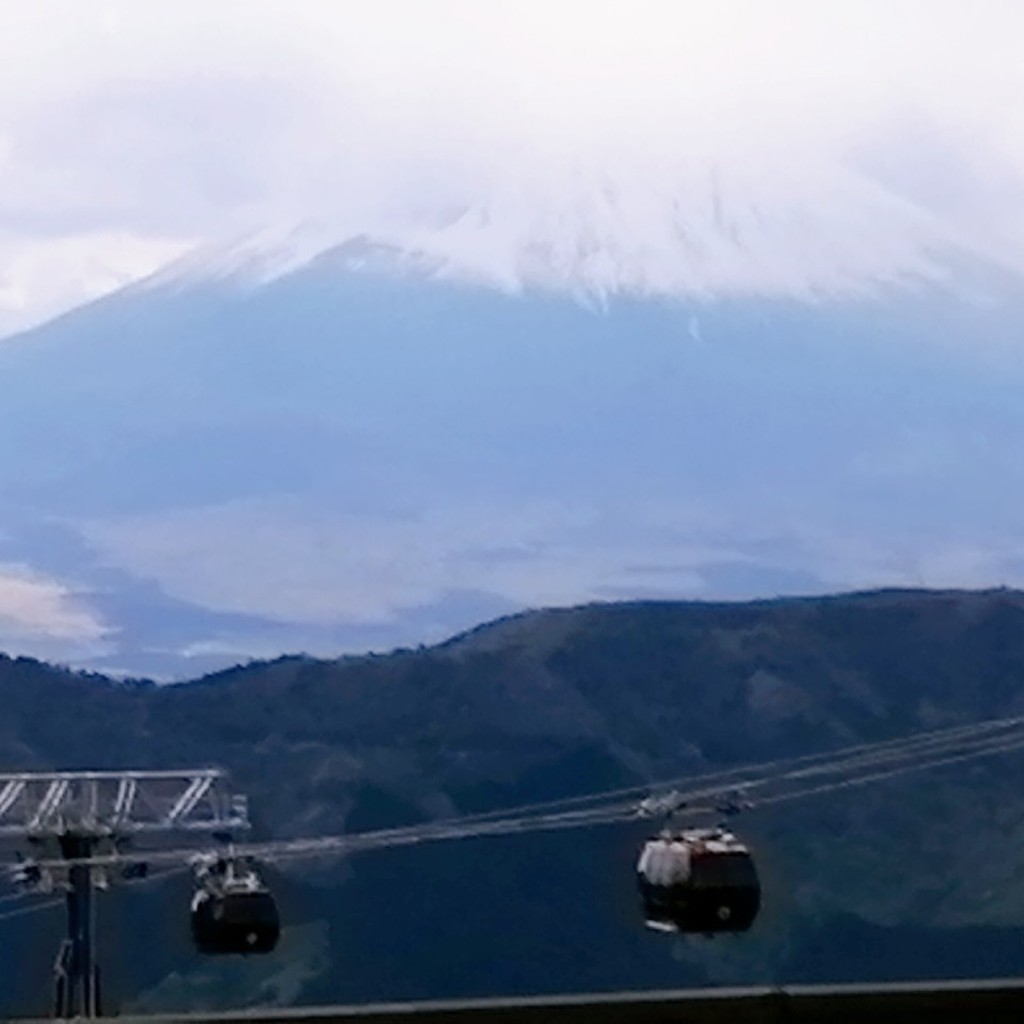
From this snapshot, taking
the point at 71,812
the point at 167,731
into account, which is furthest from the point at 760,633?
the point at 71,812

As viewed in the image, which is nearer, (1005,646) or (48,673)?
(48,673)

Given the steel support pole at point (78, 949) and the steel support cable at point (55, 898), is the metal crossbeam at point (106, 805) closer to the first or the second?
the steel support pole at point (78, 949)

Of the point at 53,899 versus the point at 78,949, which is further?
the point at 53,899

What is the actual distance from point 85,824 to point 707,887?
8.05m

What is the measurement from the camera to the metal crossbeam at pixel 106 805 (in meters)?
22.0

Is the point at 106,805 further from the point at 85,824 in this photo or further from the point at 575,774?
the point at 575,774

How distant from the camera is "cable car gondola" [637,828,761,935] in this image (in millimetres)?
16016

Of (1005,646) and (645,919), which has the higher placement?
(1005,646)

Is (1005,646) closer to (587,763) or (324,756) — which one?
(587,763)

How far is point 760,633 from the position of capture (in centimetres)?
6003

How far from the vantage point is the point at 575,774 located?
58031 millimetres

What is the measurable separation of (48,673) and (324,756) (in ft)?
23.9

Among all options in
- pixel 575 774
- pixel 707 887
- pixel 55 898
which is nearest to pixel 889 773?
pixel 707 887

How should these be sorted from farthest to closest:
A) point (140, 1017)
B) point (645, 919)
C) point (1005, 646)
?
point (1005, 646), point (645, 919), point (140, 1017)
